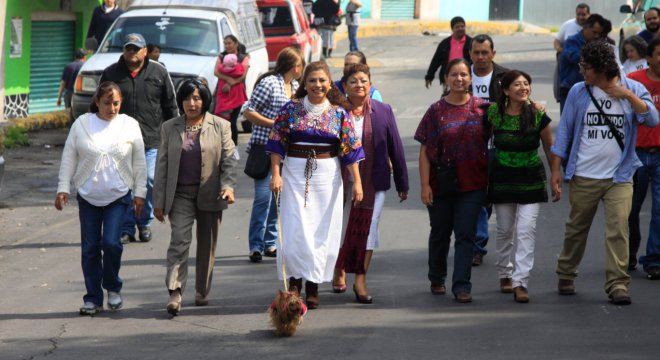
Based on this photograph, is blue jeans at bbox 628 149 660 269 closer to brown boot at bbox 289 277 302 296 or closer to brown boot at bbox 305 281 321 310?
brown boot at bbox 305 281 321 310

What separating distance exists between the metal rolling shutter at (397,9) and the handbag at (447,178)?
34219mm

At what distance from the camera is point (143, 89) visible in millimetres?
11148

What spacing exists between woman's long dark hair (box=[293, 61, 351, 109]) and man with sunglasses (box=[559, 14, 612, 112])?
5.59m

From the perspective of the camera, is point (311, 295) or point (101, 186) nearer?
point (101, 186)

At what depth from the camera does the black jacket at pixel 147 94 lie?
11.1 metres

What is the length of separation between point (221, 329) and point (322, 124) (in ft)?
5.39

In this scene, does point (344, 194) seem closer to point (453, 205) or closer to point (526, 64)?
point (453, 205)

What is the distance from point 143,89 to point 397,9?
3260 cm

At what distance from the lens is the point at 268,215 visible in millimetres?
10859

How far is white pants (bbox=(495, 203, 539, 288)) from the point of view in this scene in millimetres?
8945

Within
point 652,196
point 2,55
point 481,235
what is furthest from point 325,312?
point 2,55

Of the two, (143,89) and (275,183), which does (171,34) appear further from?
(275,183)

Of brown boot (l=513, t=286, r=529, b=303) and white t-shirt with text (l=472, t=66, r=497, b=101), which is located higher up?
white t-shirt with text (l=472, t=66, r=497, b=101)

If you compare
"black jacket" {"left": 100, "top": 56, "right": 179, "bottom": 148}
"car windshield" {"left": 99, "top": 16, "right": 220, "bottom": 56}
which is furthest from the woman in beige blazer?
"car windshield" {"left": 99, "top": 16, "right": 220, "bottom": 56}
